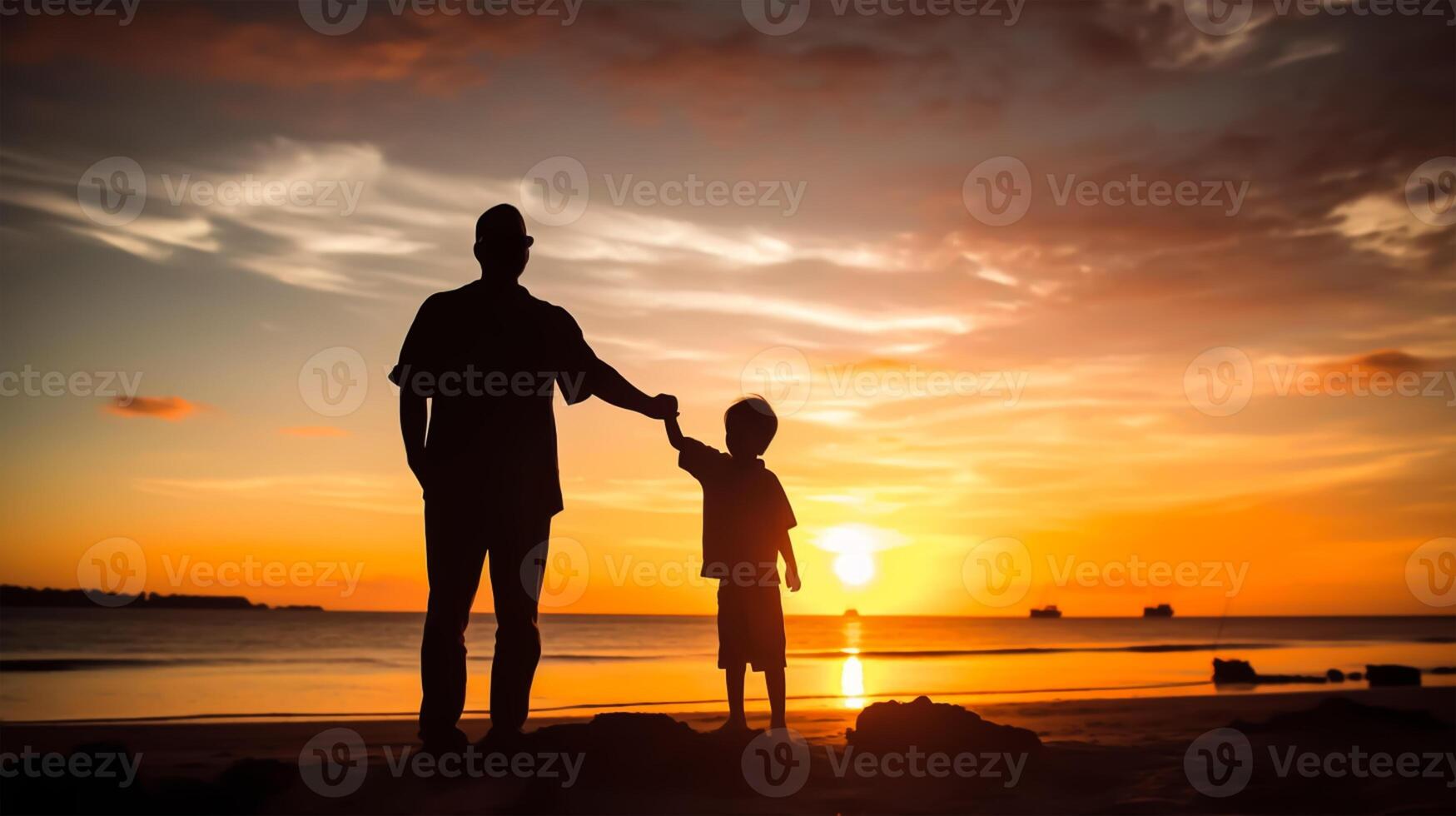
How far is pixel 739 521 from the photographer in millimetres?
7711

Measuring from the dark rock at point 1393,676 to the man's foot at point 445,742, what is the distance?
59.3 feet

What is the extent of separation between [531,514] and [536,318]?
1134 mm

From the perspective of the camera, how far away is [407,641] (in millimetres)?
47062

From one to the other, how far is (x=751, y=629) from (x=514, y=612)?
261 centimetres

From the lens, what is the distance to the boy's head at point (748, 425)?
303 inches

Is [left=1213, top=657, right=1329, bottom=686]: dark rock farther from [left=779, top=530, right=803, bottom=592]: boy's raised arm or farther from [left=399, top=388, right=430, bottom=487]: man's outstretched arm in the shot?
[left=399, top=388, right=430, bottom=487]: man's outstretched arm

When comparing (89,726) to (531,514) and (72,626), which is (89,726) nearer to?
(531,514)

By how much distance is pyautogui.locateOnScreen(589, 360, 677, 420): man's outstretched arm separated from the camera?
19.9 feet
